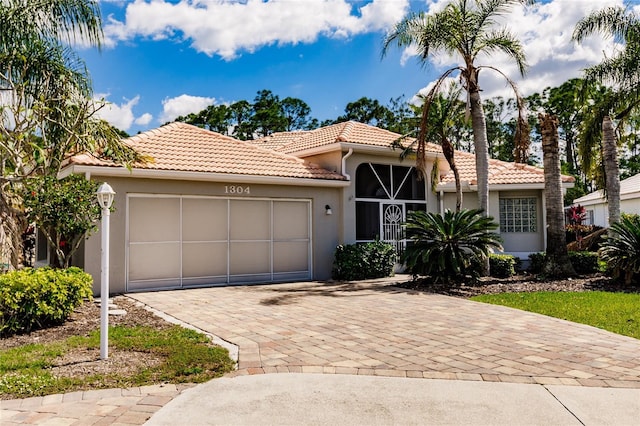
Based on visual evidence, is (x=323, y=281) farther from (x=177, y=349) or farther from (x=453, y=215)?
(x=177, y=349)

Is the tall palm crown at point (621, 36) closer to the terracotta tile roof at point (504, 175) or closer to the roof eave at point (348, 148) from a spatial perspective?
the terracotta tile roof at point (504, 175)

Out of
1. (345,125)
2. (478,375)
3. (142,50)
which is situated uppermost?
(142,50)

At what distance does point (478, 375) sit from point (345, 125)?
14.4 metres

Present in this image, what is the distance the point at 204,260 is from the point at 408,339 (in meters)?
8.13

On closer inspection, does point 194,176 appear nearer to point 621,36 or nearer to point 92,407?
point 92,407

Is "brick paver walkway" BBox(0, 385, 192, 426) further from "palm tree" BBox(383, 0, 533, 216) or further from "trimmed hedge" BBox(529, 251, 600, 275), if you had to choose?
"trimmed hedge" BBox(529, 251, 600, 275)

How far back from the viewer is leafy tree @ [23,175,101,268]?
9.16m

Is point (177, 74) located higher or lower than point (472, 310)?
higher

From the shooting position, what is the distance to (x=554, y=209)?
1497 centimetres

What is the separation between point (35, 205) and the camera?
359 inches

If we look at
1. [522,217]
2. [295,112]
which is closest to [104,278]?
[522,217]

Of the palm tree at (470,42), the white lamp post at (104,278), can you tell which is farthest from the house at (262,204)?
the white lamp post at (104,278)

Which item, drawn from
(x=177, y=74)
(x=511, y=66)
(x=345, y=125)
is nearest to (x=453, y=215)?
(x=511, y=66)

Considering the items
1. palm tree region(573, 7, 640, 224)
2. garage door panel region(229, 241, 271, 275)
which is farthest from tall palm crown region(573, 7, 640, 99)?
garage door panel region(229, 241, 271, 275)
